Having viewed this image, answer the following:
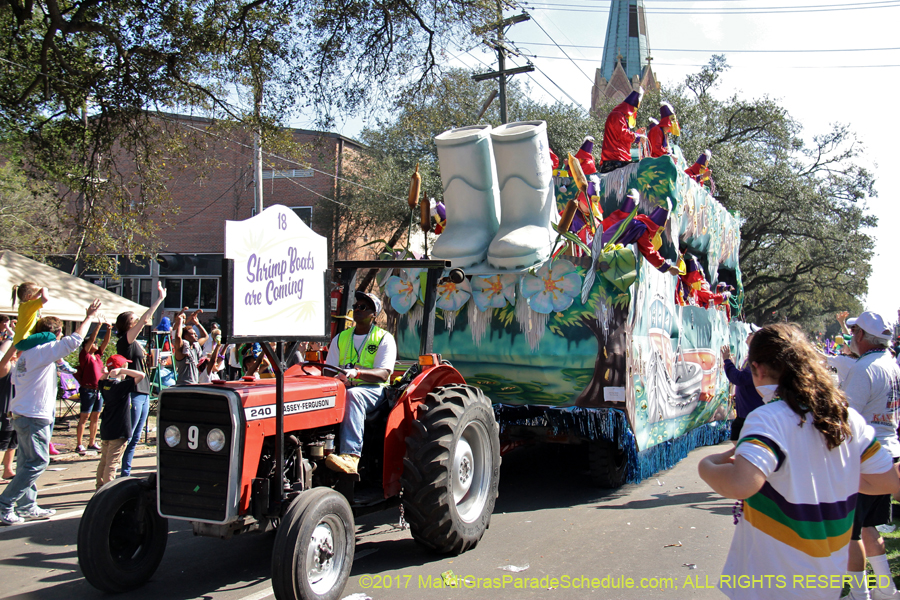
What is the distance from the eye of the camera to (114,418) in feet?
20.7

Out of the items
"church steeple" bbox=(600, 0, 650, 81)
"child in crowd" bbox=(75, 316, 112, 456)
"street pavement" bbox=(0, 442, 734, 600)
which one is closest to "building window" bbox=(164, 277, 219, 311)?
"child in crowd" bbox=(75, 316, 112, 456)

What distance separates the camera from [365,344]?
512 centimetres

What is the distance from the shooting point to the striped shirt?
2164 mm

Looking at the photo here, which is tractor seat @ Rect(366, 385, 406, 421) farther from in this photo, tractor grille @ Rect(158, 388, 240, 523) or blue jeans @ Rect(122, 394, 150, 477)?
blue jeans @ Rect(122, 394, 150, 477)


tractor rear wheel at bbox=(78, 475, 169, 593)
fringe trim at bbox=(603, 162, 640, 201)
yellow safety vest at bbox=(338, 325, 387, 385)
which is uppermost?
fringe trim at bbox=(603, 162, 640, 201)

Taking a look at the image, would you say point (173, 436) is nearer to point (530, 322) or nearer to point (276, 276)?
point (276, 276)

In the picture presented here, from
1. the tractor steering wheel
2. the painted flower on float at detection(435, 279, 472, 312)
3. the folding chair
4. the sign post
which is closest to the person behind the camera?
the sign post

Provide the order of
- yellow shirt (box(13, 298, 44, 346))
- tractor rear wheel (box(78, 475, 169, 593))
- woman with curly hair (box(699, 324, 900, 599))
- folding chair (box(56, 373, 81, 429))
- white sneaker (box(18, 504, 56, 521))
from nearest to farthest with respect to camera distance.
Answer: woman with curly hair (box(699, 324, 900, 599))
tractor rear wheel (box(78, 475, 169, 593))
white sneaker (box(18, 504, 56, 521))
yellow shirt (box(13, 298, 44, 346))
folding chair (box(56, 373, 81, 429))

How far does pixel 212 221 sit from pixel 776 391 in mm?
31671

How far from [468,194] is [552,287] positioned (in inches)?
48.8

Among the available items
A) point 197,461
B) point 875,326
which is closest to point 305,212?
point 197,461

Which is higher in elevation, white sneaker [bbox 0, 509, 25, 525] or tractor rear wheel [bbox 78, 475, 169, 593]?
tractor rear wheel [bbox 78, 475, 169, 593]

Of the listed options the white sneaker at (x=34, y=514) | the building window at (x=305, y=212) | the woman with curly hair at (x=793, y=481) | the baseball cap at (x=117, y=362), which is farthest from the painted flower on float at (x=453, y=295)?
the building window at (x=305, y=212)

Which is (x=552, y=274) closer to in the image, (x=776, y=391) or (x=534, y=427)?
(x=534, y=427)
